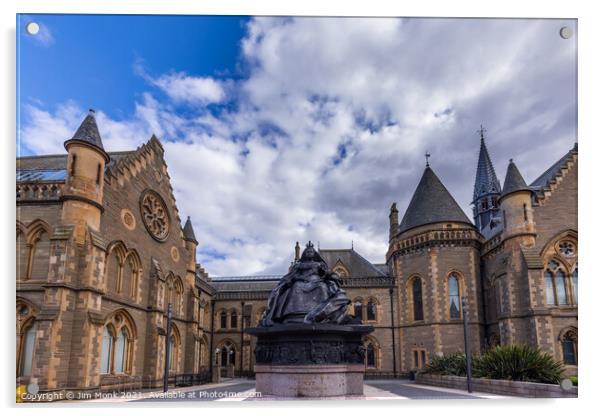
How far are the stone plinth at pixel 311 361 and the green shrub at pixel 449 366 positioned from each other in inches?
418

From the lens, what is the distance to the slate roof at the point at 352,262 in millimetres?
40000

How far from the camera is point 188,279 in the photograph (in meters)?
30.2

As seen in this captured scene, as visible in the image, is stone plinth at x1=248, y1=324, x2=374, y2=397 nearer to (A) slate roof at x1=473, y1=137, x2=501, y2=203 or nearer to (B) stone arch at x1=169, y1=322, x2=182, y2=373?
(B) stone arch at x1=169, y1=322, x2=182, y2=373

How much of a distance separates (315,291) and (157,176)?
16.2m

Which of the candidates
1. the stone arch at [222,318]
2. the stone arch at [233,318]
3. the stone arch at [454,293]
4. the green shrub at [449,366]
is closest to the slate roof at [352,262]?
the stone arch at [454,293]

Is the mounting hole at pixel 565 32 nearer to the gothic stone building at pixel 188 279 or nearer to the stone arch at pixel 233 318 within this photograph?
the gothic stone building at pixel 188 279

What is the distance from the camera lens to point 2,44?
11.1 m

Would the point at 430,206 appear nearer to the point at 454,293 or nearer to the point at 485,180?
the point at 454,293

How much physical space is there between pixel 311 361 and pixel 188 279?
20.2 meters

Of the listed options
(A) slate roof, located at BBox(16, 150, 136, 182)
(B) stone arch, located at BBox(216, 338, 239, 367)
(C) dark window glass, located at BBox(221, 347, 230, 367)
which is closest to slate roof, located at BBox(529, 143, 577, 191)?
(A) slate roof, located at BBox(16, 150, 136, 182)
